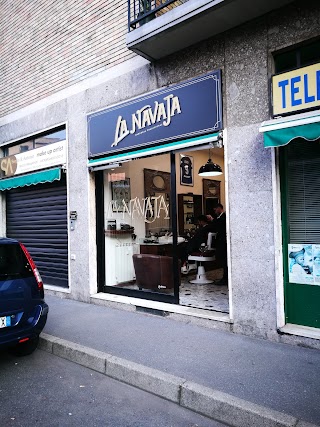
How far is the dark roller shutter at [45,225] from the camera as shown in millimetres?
8375

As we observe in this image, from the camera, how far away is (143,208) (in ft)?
24.8

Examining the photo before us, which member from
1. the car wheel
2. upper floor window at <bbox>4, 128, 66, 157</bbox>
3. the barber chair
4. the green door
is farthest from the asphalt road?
upper floor window at <bbox>4, 128, 66, 157</bbox>

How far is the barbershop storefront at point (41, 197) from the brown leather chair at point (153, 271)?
6.93ft

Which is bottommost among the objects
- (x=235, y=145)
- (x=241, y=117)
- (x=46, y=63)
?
(x=235, y=145)

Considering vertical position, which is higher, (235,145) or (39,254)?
(235,145)

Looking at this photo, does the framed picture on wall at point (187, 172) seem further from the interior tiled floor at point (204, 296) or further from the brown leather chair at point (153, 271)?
the interior tiled floor at point (204, 296)

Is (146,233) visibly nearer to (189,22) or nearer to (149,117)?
(149,117)

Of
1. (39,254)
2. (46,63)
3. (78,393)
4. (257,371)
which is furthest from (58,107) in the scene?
(257,371)

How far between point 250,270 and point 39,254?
6184 mm

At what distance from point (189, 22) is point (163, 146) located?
1976 mm

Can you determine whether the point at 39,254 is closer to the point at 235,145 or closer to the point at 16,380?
the point at 16,380

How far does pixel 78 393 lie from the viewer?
3.70m

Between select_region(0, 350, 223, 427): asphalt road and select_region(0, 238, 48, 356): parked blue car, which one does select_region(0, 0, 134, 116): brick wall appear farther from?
select_region(0, 350, 223, 427): asphalt road

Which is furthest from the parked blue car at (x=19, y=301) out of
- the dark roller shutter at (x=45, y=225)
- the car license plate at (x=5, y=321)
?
the dark roller shutter at (x=45, y=225)
